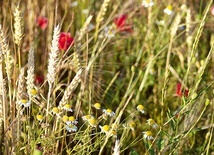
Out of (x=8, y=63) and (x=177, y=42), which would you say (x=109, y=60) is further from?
(x=8, y=63)

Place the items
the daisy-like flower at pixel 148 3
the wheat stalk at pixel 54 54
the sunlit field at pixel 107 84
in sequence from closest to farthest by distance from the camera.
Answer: the wheat stalk at pixel 54 54
the sunlit field at pixel 107 84
the daisy-like flower at pixel 148 3

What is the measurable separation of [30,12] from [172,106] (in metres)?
0.68

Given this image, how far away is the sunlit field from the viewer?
1.19m

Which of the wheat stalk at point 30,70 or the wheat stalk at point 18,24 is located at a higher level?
the wheat stalk at point 18,24

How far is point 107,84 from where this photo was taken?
76.2 inches

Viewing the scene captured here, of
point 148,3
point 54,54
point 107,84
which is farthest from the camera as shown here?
point 107,84

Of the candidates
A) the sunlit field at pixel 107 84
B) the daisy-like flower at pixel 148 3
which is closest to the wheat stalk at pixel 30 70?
the sunlit field at pixel 107 84

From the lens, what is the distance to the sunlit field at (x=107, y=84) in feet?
3.90

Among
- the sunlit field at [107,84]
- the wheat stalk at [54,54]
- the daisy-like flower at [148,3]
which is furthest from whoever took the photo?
the daisy-like flower at [148,3]

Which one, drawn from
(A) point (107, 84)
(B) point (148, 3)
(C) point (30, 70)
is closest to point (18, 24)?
(C) point (30, 70)

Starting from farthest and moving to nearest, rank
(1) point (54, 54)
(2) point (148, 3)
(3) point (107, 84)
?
(3) point (107, 84)
(2) point (148, 3)
(1) point (54, 54)

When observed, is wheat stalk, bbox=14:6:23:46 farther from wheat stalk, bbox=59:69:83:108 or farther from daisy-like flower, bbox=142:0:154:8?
daisy-like flower, bbox=142:0:154:8

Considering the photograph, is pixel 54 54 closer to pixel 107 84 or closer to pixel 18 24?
pixel 18 24

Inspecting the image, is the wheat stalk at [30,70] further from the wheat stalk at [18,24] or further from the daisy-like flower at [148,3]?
the daisy-like flower at [148,3]
